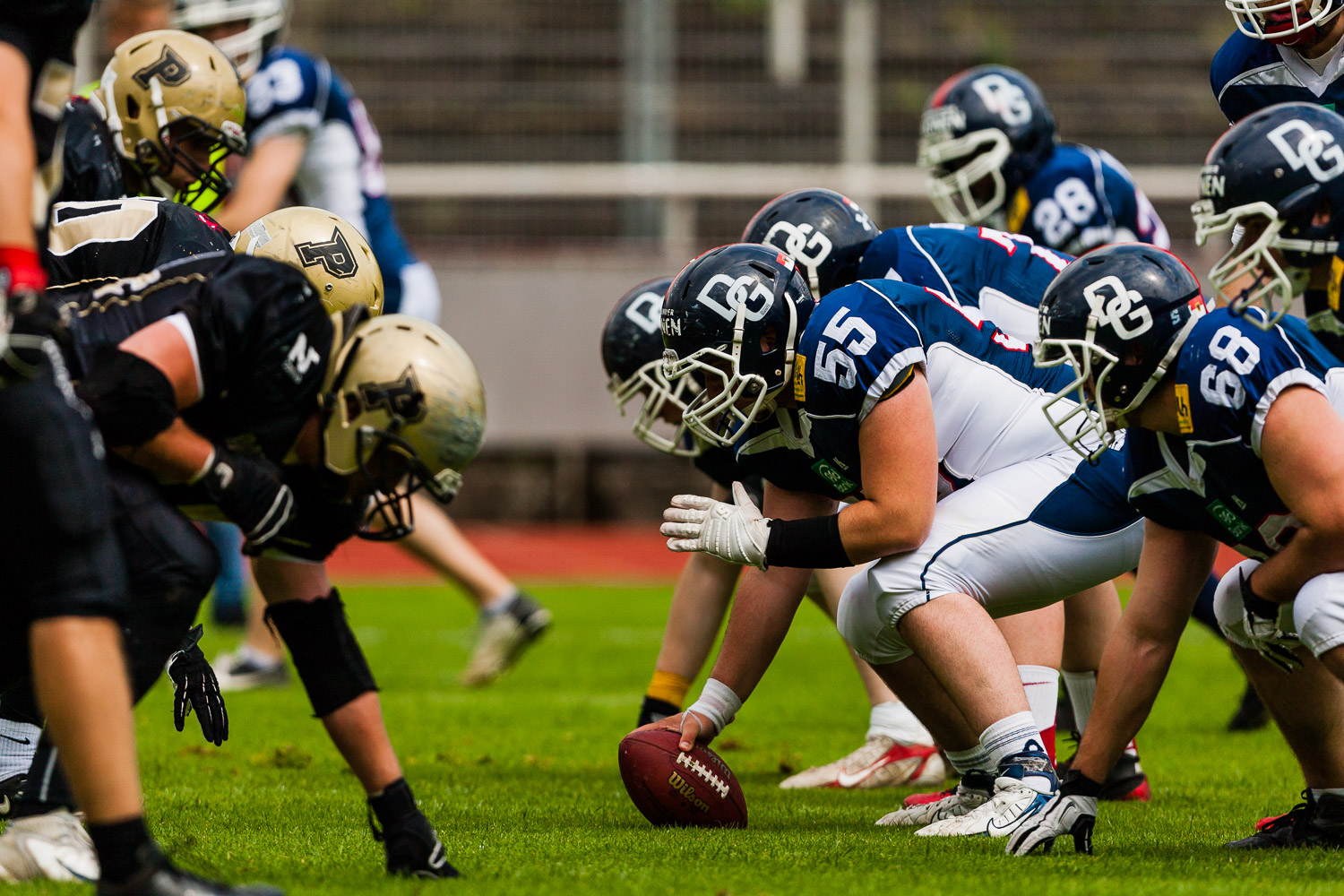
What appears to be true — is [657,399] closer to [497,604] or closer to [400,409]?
[400,409]

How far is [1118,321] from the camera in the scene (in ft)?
10.3

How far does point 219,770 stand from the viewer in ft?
14.3

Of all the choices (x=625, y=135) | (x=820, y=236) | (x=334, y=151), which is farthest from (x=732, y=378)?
(x=625, y=135)

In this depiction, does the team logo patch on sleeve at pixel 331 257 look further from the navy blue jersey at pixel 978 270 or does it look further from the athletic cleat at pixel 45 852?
the navy blue jersey at pixel 978 270

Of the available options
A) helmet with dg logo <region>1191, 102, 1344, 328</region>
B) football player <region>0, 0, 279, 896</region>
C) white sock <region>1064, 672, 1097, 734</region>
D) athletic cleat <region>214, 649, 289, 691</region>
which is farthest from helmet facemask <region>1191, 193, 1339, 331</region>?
athletic cleat <region>214, 649, 289, 691</region>

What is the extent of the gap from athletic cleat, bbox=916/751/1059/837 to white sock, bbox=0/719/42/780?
1936mm

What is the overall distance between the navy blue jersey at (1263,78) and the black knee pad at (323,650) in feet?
8.67

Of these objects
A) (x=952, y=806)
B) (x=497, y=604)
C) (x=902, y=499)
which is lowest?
(x=497, y=604)

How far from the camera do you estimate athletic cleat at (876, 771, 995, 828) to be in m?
3.69

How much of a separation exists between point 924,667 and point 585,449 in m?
8.79

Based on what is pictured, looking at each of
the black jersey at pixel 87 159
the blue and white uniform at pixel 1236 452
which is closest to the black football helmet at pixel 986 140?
the blue and white uniform at pixel 1236 452

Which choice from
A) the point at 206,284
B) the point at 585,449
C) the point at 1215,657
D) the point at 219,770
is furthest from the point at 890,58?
the point at 206,284

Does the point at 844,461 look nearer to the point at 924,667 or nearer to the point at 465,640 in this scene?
the point at 924,667

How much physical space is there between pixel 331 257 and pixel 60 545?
124 cm
